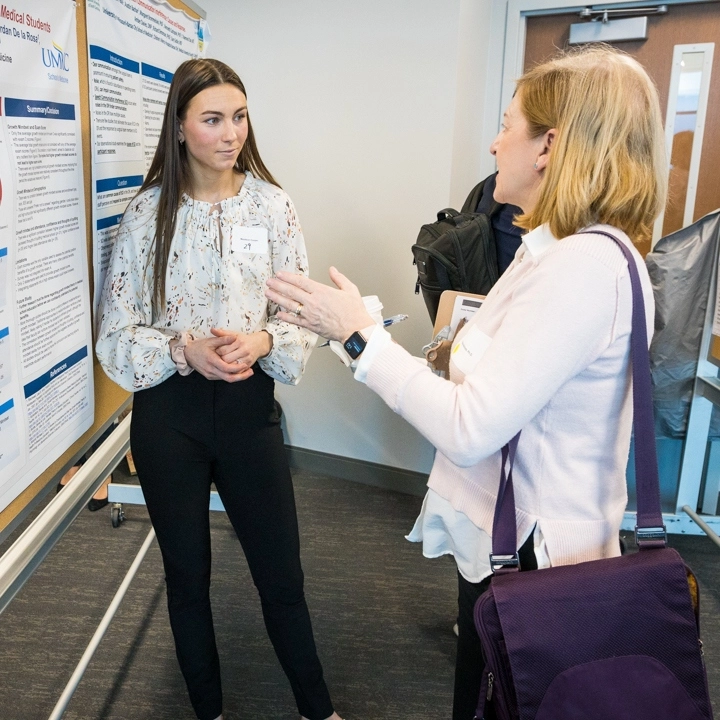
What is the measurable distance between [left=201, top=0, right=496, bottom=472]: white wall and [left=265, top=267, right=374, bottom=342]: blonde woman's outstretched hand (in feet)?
6.06

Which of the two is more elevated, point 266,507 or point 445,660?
point 266,507

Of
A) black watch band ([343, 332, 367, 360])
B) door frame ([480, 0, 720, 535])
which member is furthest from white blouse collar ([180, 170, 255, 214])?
Result: door frame ([480, 0, 720, 535])

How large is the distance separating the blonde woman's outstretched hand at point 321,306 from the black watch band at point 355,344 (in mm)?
11

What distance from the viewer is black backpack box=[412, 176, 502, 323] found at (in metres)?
2.09

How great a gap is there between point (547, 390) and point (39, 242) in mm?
958

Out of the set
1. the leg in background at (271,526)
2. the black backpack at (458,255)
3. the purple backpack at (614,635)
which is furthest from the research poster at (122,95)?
the purple backpack at (614,635)

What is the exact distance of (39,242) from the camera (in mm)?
1246

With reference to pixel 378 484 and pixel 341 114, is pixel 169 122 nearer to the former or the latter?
pixel 341 114

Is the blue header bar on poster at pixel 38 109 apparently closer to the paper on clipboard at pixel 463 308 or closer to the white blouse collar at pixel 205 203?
the white blouse collar at pixel 205 203

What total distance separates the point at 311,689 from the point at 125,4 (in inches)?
67.7

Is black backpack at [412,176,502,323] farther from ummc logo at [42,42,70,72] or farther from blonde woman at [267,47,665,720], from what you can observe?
ummc logo at [42,42,70,72]

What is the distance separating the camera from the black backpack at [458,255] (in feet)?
6.86

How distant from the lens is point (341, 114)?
2881 millimetres

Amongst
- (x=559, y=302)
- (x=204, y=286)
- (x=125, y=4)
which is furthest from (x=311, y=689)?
(x=125, y=4)
